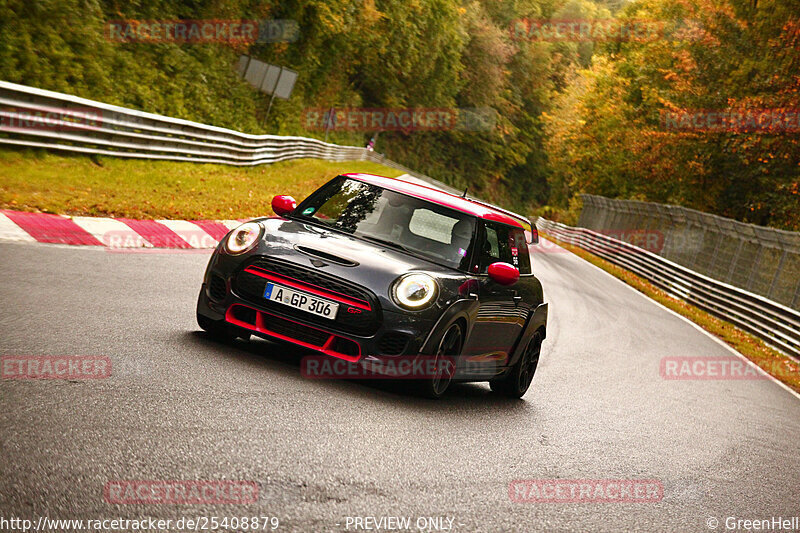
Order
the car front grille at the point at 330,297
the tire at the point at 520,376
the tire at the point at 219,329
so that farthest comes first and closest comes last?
1. the tire at the point at 520,376
2. the tire at the point at 219,329
3. the car front grille at the point at 330,297

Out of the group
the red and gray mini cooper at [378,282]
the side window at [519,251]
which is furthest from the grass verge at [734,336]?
the red and gray mini cooper at [378,282]

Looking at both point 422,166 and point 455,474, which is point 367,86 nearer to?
point 422,166

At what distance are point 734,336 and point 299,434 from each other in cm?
1760

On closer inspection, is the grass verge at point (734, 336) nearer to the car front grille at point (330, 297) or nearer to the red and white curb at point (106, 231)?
the red and white curb at point (106, 231)

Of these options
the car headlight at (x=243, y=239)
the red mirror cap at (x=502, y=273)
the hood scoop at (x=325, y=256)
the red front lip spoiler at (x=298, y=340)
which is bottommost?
the red front lip spoiler at (x=298, y=340)

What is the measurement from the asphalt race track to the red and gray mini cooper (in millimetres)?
329

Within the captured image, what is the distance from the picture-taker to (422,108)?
75062 mm

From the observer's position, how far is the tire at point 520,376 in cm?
870

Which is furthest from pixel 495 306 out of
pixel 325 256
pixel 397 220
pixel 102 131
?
pixel 102 131

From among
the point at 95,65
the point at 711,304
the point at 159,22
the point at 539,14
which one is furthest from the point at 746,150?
the point at 539,14

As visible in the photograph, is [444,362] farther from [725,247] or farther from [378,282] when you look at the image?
[725,247]

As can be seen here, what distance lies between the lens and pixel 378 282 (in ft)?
21.9

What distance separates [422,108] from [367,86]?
23.7ft

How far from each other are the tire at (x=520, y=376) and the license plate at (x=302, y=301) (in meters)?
2.42
